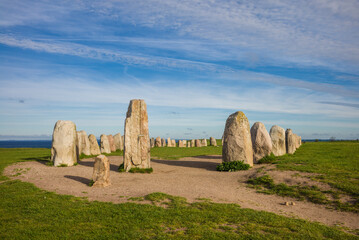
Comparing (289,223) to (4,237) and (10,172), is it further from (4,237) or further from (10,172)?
(10,172)

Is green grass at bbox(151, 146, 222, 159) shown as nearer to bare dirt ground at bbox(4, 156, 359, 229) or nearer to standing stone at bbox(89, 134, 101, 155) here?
standing stone at bbox(89, 134, 101, 155)

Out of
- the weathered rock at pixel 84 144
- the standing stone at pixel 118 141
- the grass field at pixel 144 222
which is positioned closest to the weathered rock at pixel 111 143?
the standing stone at pixel 118 141

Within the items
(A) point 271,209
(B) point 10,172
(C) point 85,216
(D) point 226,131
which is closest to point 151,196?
(C) point 85,216

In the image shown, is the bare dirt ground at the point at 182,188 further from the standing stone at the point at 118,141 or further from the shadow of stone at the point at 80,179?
the standing stone at the point at 118,141

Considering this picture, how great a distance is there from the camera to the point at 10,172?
15727 millimetres

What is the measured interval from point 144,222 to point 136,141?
9.34 meters

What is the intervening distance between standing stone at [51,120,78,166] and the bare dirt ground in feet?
4.22

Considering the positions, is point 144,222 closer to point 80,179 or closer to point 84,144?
point 80,179

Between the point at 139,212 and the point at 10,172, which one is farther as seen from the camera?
the point at 10,172

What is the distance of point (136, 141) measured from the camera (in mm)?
16750

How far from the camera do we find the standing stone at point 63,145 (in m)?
18.9

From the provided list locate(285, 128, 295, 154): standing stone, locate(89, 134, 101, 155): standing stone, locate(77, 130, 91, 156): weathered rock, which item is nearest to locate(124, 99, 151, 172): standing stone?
locate(77, 130, 91, 156): weathered rock

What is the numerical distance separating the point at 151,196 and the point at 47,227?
12.8 ft

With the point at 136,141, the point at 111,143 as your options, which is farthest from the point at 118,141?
the point at 136,141
